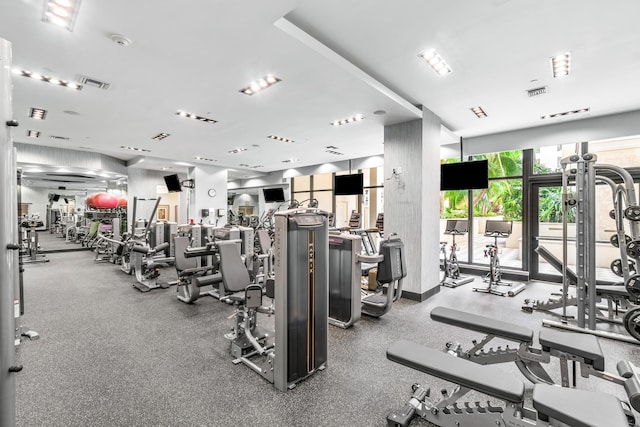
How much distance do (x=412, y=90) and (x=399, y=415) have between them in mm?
4118

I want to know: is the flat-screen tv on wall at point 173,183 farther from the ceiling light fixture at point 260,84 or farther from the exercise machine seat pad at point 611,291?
the exercise machine seat pad at point 611,291

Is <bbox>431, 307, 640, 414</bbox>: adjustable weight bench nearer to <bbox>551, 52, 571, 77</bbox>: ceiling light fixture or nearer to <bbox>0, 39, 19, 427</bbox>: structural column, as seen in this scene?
<bbox>0, 39, 19, 427</bbox>: structural column

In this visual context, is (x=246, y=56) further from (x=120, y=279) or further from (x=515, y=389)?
(x=120, y=279)

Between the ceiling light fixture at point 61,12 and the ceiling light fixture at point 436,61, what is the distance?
3.37 meters

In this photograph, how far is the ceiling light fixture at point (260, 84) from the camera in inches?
150

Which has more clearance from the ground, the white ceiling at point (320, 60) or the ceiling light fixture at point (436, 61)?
the ceiling light fixture at point (436, 61)

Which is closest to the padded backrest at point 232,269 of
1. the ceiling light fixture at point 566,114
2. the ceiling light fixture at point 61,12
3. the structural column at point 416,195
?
the ceiling light fixture at point 61,12

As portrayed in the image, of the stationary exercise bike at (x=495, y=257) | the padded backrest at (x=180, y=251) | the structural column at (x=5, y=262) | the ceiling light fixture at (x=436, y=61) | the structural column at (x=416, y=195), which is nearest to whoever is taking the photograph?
the structural column at (x=5, y=262)

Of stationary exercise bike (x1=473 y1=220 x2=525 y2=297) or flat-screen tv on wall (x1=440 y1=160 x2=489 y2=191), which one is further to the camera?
flat-screen tv on wall (x1=440 y1=160 x2=489 y2=191)

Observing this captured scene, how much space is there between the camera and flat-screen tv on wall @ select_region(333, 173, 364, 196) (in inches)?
314

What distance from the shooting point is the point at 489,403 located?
1890mm

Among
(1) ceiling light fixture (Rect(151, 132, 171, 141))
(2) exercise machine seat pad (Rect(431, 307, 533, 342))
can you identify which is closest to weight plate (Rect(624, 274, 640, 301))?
(2) exercise machine seat pad (Rect(431, 307, 533, 342))

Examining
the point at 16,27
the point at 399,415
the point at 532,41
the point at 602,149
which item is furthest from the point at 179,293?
the point at 602,149

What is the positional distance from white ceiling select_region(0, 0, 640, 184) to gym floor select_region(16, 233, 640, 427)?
321 centimetres
